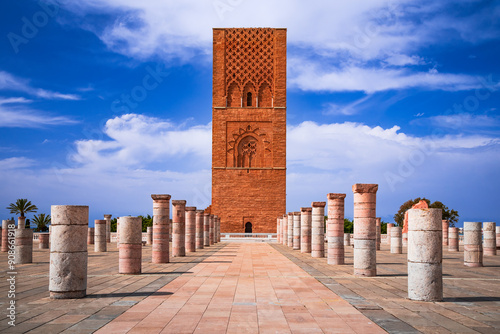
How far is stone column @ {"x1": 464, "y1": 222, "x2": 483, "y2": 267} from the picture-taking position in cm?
1214

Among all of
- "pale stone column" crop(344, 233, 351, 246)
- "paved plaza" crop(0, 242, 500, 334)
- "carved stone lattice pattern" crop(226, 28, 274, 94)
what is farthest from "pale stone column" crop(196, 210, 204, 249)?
"carved stone lattice pattern" crop(226, 28, 274, 94)

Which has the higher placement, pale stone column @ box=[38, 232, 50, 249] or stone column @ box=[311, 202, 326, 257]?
stone column @ box=[311, 202, 326, 257]

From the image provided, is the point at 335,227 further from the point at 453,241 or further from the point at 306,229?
the point at 453,241

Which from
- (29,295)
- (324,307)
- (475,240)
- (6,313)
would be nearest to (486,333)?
(324,307)

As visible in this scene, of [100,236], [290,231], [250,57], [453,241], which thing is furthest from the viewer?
[250,57]

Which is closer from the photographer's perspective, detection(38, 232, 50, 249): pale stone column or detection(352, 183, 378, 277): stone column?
detection(352, 183, 378, 277): stone column

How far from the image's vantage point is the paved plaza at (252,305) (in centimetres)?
480

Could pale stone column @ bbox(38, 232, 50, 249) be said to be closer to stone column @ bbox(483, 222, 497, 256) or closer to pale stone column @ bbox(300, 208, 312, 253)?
pale stone column @ bbox(300, 208, 312, 253)

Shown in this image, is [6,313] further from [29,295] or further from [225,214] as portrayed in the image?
[225,214]

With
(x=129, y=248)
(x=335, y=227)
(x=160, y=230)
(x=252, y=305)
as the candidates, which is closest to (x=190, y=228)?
(x=160, y=230)

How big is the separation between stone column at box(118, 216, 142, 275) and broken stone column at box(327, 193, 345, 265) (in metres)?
5.11

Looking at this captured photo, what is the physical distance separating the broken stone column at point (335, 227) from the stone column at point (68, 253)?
7.14 m

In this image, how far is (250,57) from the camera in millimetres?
37625

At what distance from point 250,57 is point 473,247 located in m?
28.1
